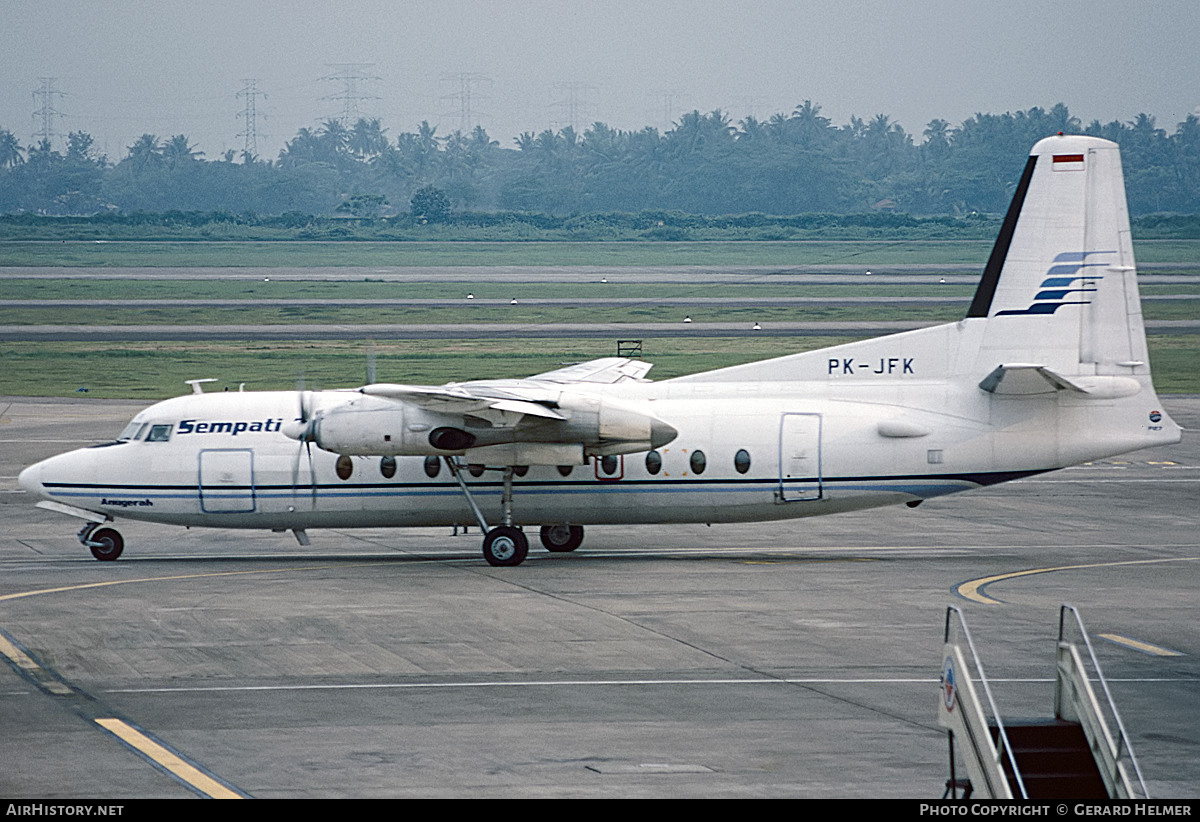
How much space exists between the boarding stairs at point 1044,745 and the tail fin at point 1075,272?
640 inches

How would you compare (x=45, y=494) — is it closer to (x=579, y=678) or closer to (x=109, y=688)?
(x=109, y=688)

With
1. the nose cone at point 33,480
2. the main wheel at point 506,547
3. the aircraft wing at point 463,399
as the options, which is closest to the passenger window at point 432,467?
the main wheel at point 506,547

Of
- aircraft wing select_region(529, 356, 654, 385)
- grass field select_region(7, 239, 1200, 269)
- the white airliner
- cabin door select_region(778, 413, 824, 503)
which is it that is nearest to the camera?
the white airliner

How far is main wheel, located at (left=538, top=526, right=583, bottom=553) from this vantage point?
2923 cm

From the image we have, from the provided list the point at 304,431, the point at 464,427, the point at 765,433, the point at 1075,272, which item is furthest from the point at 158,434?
the point at 1075,272

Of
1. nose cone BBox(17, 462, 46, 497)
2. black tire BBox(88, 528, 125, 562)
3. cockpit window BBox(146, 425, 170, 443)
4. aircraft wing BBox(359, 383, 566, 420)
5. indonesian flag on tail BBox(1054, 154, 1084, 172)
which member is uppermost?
indonesian flag on tail BBox(1054, 154, 1084, 172)

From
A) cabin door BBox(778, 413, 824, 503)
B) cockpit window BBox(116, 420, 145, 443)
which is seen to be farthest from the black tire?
cabin door BBox(778, 413, 824, 503)

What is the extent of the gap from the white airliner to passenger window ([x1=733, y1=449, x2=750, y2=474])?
57 mm

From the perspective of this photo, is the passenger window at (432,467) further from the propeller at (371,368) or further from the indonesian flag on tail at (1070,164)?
the indonesian flag on tail at (1070,164)

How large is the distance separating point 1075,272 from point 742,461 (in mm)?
6957

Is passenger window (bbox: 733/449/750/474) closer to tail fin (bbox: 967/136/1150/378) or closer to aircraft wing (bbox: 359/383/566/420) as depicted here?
aircraft wing (bbox: 359/383/566/420)

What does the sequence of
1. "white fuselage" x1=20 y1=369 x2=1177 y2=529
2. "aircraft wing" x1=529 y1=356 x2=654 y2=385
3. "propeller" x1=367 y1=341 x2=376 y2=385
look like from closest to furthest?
"propeller" x1=367 y1=341 x2=376 y2=385 < "white fuselage" x1=20 y1=369 x2=1177 y2=529 < "aircraft wing" x1=529 y1=356 x2=654 y2=385

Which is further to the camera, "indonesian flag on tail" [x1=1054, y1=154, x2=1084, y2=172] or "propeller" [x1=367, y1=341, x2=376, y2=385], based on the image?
"indonesian flag on tail" [x1=1054, y1=154, x2=1084, y2=172]

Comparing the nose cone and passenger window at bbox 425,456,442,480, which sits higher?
passenger window at bbox 425,456,442,480
